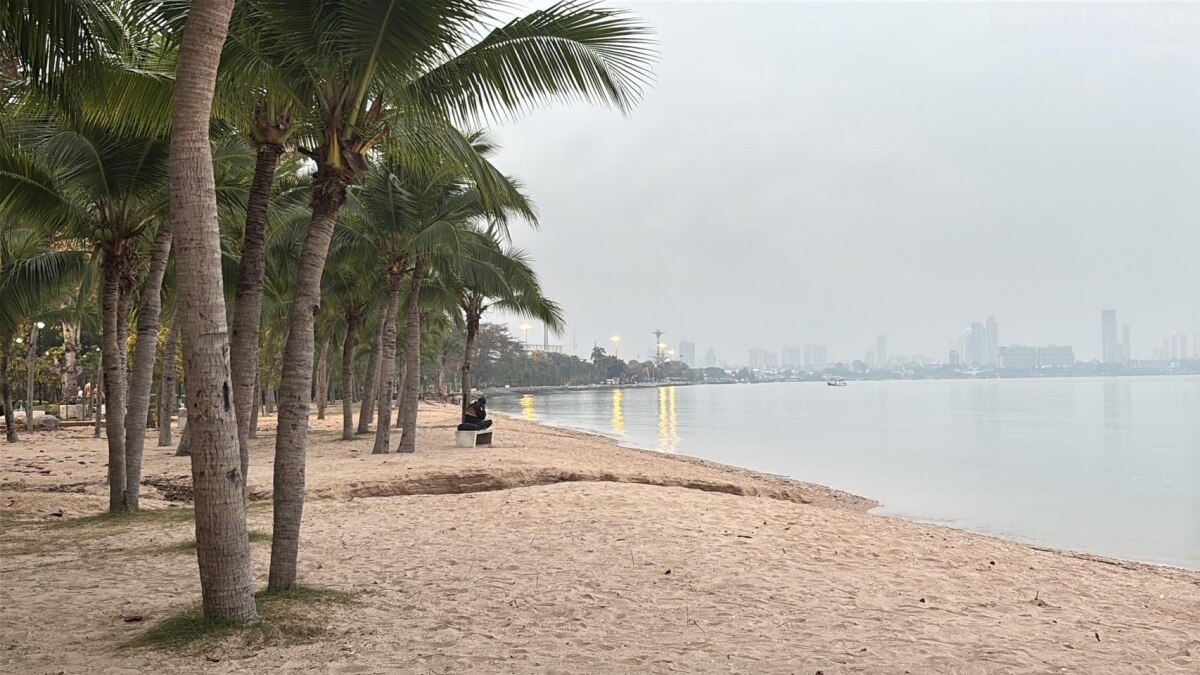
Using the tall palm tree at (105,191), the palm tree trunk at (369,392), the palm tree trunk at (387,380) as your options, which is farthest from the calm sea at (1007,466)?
the tall palm tree at (105,191)

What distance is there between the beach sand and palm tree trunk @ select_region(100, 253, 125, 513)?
29.4 inches

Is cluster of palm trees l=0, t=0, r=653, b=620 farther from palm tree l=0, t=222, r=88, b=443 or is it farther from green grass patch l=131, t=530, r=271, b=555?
palm tree l=0, t=222, r=88, b=443

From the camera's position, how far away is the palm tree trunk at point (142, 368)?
31.8ft

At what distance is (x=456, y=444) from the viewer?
2075 cm

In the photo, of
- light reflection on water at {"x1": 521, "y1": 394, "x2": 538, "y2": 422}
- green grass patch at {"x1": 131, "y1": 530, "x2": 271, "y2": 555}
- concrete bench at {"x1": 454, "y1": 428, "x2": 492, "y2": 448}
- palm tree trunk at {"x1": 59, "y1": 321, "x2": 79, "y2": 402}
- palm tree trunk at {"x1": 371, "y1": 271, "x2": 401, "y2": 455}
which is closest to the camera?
green grass patch at {"x1": 131, "y1": 530, "x2": 271, "y2": 555}

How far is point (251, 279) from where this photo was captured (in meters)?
6.65

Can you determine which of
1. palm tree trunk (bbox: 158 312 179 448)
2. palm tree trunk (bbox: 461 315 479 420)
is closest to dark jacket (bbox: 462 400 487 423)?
palm tree trunk (bbox: 461 315 479 420)

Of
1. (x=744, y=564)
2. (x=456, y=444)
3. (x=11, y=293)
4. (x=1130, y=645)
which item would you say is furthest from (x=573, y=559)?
(x=456, y=444)

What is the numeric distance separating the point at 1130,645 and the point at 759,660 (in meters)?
2.78

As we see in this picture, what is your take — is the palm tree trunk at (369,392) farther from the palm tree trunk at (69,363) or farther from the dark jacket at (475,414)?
the palm tree trunk at (69,363)

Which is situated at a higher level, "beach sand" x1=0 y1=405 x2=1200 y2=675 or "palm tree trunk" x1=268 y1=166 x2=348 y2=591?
"palm tree trunk" x1=268 y1=166 x2=348 y2=591

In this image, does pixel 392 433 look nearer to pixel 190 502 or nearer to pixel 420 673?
pixel 190 502

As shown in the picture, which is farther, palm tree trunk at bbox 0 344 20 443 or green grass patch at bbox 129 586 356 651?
palm tree trunk at bbox 0 344 20 443

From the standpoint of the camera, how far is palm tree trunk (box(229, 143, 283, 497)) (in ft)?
21.8
